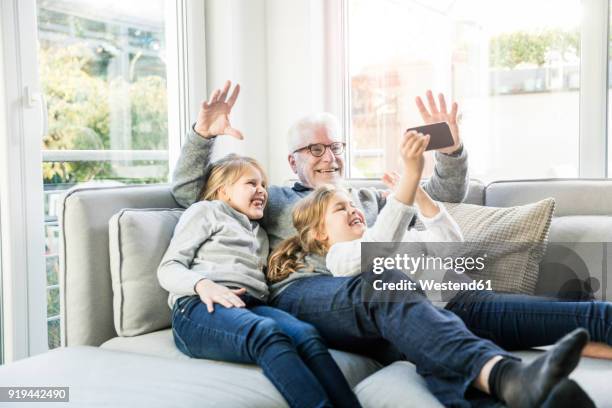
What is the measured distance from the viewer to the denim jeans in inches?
53.6

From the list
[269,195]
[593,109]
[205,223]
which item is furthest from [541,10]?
[205,223]

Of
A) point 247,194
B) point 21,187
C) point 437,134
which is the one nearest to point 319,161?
point 247,194

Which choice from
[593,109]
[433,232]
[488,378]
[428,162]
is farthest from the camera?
[428,162]

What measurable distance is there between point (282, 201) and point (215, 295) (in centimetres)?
59

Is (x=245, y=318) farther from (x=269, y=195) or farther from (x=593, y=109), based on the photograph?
(x=593, y=109)

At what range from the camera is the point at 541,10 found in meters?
2.61

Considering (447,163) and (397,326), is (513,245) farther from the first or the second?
(397,326)

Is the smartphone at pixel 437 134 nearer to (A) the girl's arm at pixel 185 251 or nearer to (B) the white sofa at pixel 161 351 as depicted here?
(B) the white sofa at pixel 161 351

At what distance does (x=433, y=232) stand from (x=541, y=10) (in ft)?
4.38

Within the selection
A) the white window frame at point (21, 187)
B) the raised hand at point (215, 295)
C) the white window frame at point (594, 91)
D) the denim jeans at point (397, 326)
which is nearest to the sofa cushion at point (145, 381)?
the raised hand at point (215, 295)

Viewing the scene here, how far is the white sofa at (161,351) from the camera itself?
1.42 m

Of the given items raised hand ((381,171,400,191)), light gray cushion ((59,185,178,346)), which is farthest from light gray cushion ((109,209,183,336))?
raised hand ((381,171,400,191))

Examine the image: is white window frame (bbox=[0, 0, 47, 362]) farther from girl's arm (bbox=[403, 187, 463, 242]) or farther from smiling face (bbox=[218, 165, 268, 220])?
girl's arm (bbox=[403, 187, 463, 242])

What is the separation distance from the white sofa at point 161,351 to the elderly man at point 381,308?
2.7 inches
